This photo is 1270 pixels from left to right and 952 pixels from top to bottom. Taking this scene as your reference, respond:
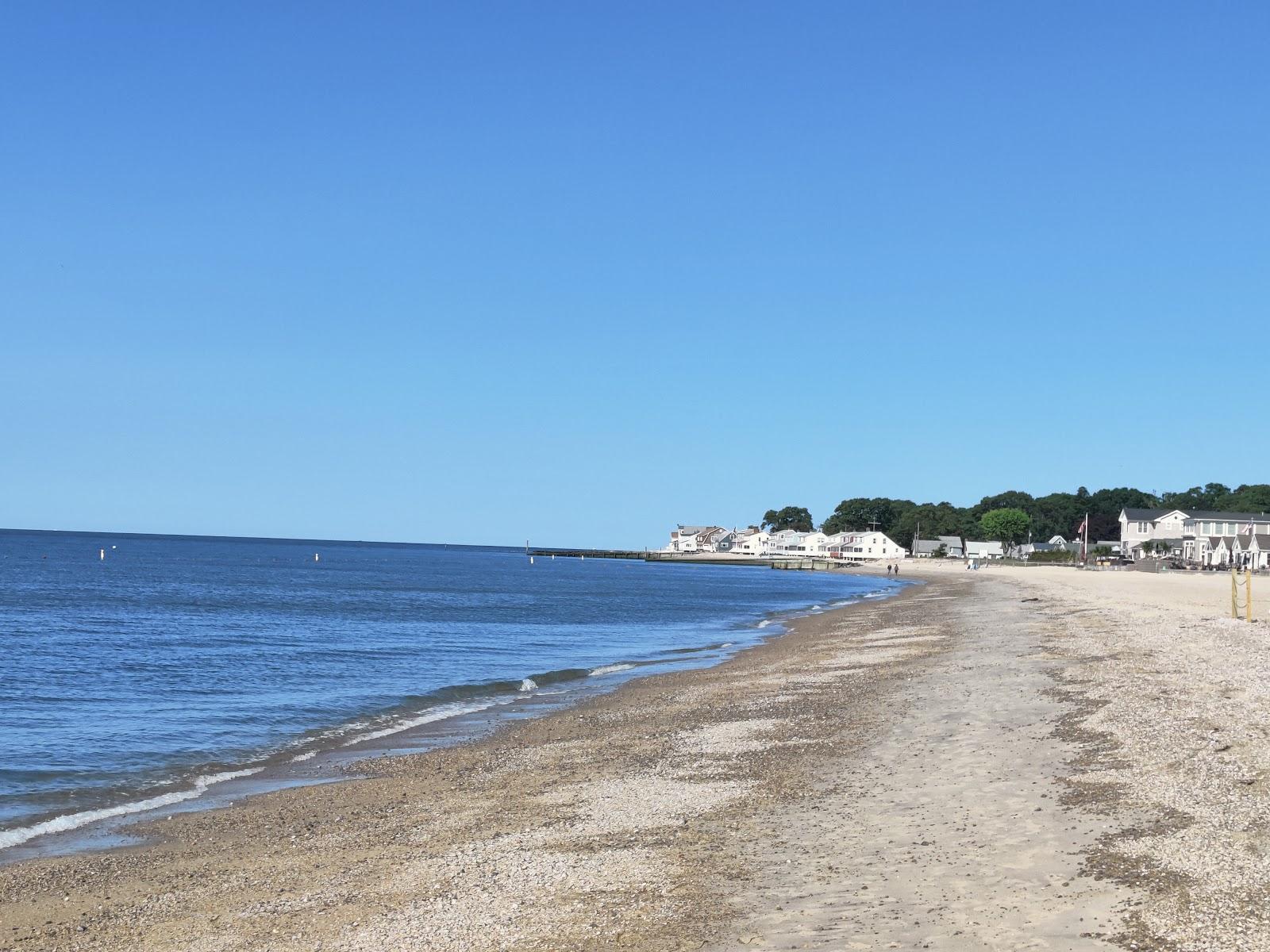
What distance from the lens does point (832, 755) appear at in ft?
47.6

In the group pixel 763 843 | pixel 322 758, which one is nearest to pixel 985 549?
pixel 322 758

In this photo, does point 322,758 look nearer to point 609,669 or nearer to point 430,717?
point 430,717

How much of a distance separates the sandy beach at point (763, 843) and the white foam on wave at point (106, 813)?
1.16 m

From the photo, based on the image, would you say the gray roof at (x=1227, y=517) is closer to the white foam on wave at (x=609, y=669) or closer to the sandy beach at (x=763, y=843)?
the white foam on wave at (x=609, y=669)

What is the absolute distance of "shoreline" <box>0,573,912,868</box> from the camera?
1269 centimetres

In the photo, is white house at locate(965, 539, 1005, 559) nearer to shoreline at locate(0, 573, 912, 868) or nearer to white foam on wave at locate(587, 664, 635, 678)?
white foam on wave at locate(587, 664, 635, 678)

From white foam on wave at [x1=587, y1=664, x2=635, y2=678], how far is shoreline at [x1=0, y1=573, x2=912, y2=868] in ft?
0.15

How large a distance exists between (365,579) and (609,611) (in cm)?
5061

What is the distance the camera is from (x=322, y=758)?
17.9m

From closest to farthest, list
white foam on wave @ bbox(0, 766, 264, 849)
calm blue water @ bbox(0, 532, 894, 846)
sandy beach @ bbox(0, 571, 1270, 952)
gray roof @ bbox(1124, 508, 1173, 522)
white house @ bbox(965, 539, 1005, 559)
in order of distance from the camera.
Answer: sandy beach @ bbox(0, 571, 1270, 952)
white foam on wave @ bbox(0, 766, 264, 849)
calm blue water @ bbox(0, 532, 894, 846)
gray roof @ bbox(1124, 508, 1173, 522)
white house @ bbox(965, 539, 1005, 559)

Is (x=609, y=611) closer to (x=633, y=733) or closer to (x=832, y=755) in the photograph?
(x=633, y=733)

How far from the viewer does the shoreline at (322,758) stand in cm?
1269

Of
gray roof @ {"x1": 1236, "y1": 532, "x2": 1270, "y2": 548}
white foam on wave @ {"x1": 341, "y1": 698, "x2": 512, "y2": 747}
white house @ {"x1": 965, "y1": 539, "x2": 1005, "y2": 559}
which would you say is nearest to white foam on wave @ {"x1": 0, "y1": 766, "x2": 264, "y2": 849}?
white foam on wave @ {"x1": 341, "y1": 698, "x2": 512, "y2": 747}

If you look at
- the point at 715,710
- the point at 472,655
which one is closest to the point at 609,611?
the point at 472,655
